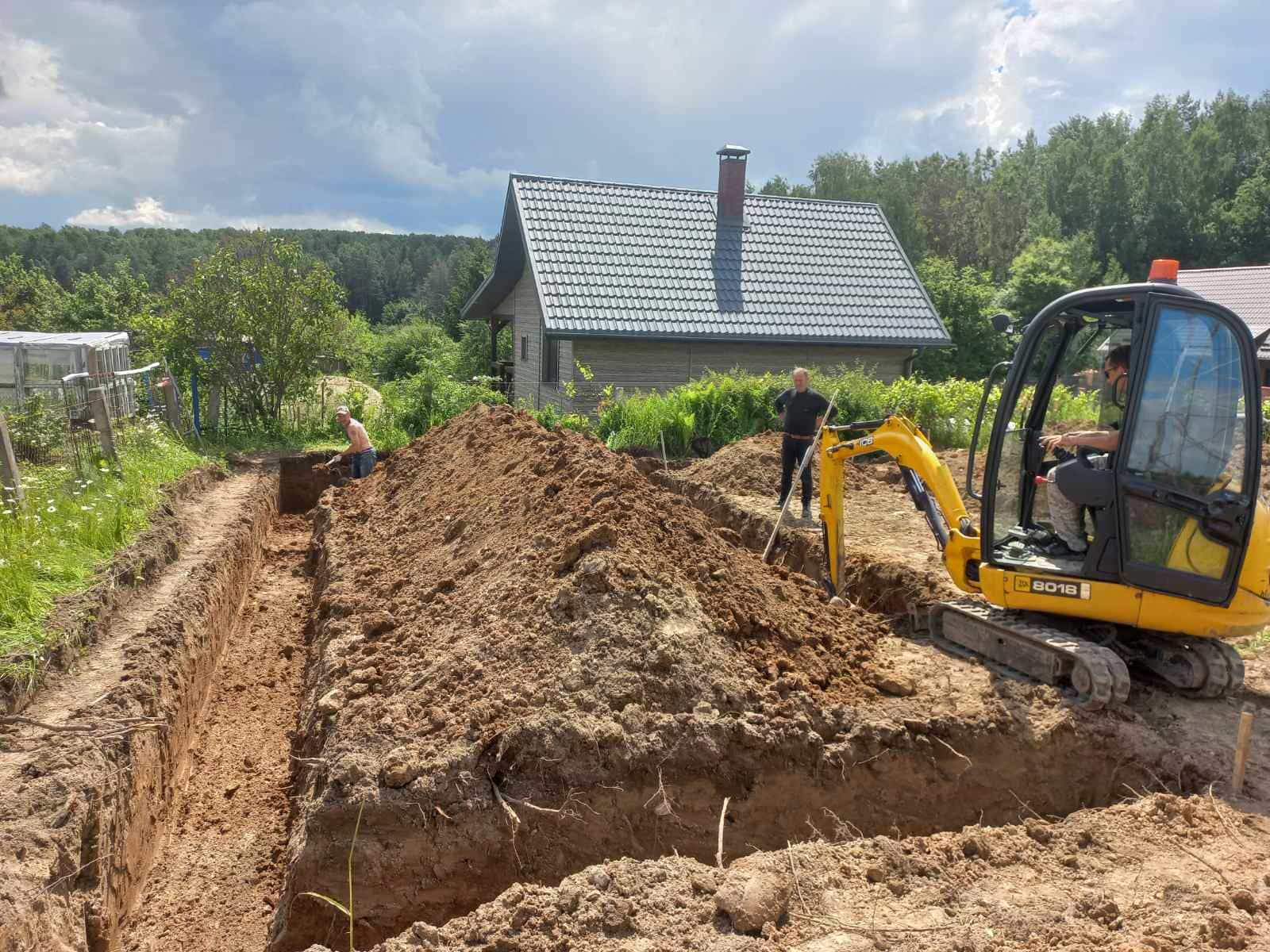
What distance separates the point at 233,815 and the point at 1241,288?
37074mm

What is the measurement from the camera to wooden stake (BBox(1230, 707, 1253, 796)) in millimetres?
4555

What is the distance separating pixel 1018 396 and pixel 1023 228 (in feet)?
176

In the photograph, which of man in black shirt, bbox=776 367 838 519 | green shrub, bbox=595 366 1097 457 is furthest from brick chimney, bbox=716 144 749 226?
man in black shirt, bbox=776 367 838 519

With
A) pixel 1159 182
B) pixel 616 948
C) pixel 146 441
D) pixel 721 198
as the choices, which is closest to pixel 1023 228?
pixel 1159 182

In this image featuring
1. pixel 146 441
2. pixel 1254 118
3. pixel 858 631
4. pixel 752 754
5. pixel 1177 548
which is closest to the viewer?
pixel 752 754

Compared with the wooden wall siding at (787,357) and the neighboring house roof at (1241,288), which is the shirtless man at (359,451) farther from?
the neighboring house roof at (1241,288)

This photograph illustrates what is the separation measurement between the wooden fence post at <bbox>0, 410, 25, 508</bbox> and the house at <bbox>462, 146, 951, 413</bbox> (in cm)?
882

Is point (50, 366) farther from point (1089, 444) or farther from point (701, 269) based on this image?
point (1089, 444)

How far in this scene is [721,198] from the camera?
1895 centimetres

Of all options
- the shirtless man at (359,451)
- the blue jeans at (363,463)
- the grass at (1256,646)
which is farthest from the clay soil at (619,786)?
the blue jeans at (363,463)

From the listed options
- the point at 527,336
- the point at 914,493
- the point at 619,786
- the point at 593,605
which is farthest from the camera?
the point at 527,336

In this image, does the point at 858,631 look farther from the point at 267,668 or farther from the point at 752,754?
the point at 267,668

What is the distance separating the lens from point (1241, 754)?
466cm

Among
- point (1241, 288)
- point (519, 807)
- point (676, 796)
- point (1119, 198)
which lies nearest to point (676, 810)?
point (676, 796)
